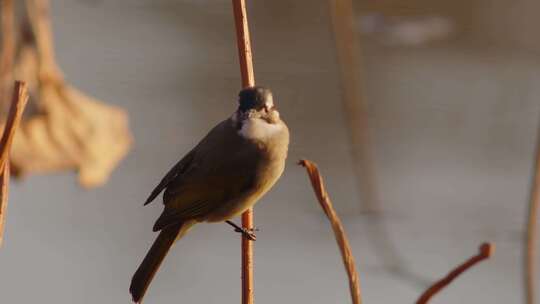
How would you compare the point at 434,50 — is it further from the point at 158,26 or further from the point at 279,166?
the point at 279,166

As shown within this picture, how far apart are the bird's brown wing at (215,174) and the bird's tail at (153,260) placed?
0.04 meters

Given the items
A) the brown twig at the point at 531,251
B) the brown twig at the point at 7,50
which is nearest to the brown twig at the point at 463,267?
the brown twig at the point at 531,251

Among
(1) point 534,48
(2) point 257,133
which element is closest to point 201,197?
(2) point 257,133

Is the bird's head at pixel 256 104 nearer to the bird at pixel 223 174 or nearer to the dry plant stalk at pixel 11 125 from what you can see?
the bird at pixel 223 174

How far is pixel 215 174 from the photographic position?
8.43ft

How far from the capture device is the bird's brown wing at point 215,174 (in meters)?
2.51

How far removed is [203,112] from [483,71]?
1552 mm

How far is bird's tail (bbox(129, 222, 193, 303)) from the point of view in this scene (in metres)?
2.27

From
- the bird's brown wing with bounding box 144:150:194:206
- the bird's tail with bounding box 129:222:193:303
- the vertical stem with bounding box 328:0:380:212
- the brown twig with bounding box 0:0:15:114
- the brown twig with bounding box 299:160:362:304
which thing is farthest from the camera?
the vertical stem with bounding box 328:0:380:212

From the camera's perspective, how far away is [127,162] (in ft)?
19.4

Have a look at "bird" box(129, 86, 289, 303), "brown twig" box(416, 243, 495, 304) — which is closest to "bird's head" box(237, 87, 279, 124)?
"bird" box(129, 86, 289, 303)

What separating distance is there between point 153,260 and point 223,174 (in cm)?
27

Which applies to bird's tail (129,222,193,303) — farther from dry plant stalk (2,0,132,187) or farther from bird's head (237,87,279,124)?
dry plant stalk (2,0,132,187)

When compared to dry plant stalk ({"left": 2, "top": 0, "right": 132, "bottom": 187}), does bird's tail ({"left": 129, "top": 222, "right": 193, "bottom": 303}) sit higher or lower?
lower
